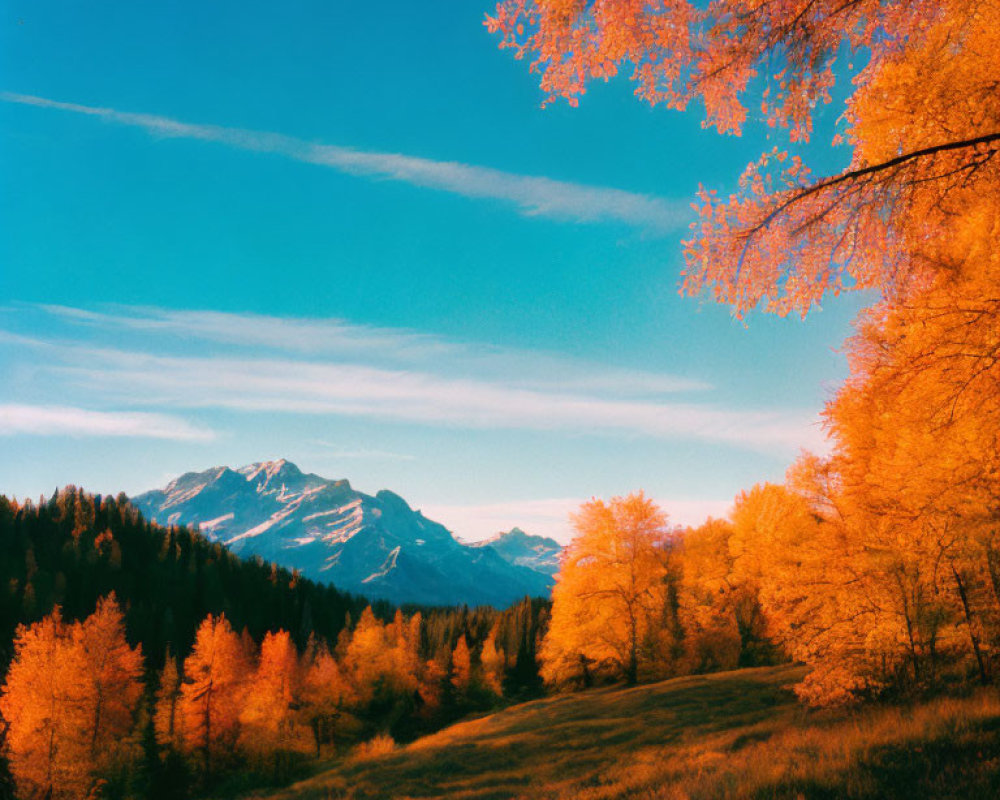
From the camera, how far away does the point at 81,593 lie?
101375 millimetres

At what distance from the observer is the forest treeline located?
3781 centimetres

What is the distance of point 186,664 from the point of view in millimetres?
47312

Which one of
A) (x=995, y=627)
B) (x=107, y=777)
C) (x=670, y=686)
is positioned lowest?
(x=107, y=777)

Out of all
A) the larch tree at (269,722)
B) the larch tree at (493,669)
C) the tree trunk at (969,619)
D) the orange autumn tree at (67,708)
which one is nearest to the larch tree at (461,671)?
the larch tree at (493,669)

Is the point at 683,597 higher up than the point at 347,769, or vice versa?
the point at 683,597

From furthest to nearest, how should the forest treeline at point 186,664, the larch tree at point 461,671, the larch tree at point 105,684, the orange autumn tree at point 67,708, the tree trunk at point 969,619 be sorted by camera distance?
the larch tree at point 461,671 → the larch tree at point 105,684 → the forest treeline at point 186,664 → the orange autumn tree at point 67,708 → the tree trunk at point 969,619

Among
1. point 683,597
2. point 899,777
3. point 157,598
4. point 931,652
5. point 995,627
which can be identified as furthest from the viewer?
point 157,598

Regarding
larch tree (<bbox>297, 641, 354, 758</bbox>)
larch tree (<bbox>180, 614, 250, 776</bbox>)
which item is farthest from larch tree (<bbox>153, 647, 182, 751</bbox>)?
larch tree (<bbox>297, 641, 354, 758</bbox>)

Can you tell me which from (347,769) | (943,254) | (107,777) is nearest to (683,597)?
(347,769)

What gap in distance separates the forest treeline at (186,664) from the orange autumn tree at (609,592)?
94.0ft

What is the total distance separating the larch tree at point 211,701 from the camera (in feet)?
152

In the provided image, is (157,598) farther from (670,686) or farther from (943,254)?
(943,254)

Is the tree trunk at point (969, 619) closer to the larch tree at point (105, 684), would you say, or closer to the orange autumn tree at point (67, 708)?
the orange autumn tree at point (67, 708)

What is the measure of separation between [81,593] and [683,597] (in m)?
116
